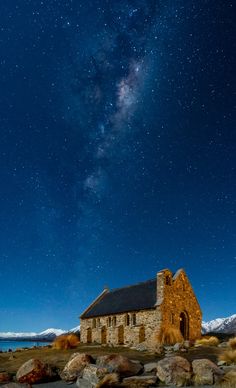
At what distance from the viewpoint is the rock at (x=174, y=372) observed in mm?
16391

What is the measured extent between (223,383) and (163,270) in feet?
75.1

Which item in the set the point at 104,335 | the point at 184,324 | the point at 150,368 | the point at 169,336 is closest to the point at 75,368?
the point at 150,368

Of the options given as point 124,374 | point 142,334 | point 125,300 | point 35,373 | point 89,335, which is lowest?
point 124,374

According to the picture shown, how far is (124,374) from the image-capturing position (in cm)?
1806

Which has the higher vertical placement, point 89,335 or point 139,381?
point 89,335

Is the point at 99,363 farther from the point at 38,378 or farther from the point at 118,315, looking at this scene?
the point at 118,315

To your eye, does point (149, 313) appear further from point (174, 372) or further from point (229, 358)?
point (174, 372)

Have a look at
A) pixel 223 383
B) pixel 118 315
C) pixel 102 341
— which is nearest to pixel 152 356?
pixel 223 383

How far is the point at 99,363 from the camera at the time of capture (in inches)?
766

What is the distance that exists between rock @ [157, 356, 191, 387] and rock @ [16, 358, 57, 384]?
5963 millimetres

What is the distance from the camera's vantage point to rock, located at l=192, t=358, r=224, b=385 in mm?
16141

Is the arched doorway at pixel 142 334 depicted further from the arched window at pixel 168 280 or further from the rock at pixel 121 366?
the rock at pixel 121 366

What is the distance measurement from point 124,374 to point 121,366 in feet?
1.61

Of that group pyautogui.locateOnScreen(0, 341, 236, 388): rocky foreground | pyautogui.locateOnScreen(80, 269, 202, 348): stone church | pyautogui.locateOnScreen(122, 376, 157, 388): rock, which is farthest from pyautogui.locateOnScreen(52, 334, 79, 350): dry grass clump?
pyautogui.locateOnScreen(122, 376, 157, 388): rock
